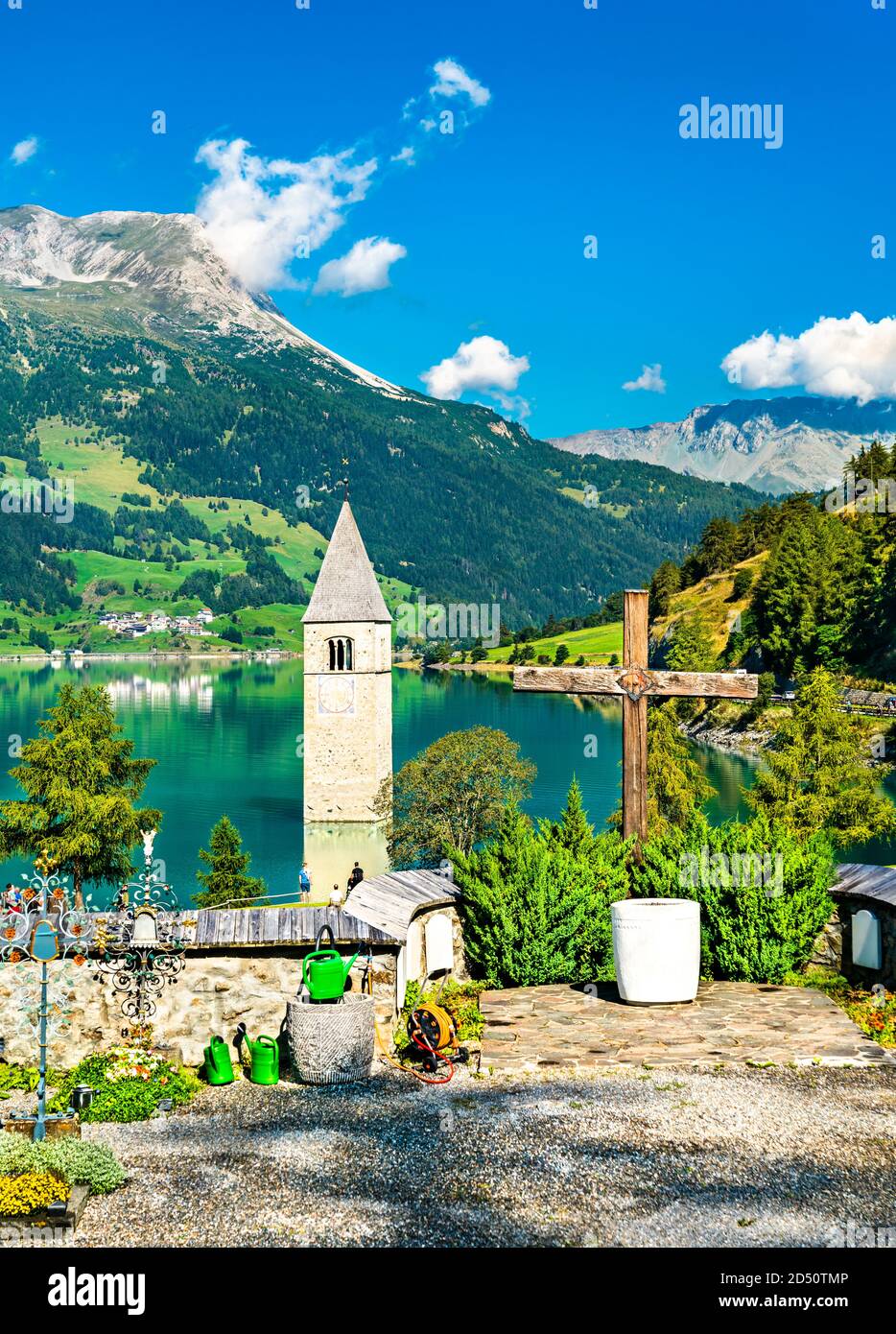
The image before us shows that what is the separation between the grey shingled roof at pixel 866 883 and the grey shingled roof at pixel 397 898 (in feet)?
17.8

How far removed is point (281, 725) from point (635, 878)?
145 m

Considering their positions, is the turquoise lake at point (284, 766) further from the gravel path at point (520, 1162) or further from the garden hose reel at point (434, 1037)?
Result: the gravel path at point (520, 1162)

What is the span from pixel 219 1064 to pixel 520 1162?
400 centimetres

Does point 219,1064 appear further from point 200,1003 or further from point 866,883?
point 866,883

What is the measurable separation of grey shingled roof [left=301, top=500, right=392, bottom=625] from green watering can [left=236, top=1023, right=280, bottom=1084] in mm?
69261

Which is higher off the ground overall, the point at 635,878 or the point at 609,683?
the point at 609,683

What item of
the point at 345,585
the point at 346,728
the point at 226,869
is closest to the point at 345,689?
the point at 346,728

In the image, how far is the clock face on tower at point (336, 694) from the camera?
80.7 metres

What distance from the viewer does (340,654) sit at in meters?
82.4

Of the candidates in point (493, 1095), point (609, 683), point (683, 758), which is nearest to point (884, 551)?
point (683, 758)

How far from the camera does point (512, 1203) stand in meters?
9.88

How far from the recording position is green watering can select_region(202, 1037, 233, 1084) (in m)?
13.2

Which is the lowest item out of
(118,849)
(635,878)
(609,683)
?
(118,849)
